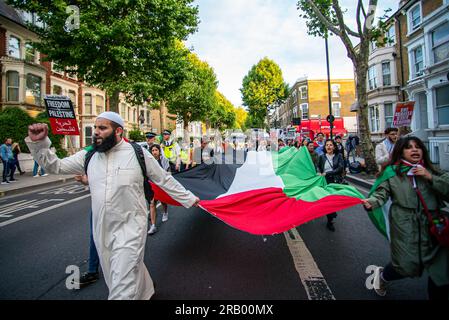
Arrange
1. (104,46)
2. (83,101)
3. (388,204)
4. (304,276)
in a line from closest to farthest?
1. (388,204)
2. (304,276)
3. (104,46)
4. (83,101)

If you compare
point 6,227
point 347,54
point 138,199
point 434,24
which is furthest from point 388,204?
point 434,24

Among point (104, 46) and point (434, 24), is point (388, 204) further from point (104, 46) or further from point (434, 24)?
point (434, 24)

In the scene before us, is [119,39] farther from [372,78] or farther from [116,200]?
[372,78]

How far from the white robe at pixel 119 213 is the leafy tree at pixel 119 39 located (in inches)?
518

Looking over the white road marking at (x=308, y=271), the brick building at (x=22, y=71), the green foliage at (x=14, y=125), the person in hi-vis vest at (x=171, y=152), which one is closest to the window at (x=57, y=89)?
the brick building at (x=22, y=71)

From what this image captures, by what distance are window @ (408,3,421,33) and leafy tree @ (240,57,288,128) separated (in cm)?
2791

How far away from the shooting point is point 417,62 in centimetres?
1870

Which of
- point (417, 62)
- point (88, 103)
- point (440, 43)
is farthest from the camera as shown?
point (88, 103)

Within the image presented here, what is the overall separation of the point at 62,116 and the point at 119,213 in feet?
19.8

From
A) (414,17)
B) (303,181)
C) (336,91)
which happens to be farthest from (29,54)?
(336,91)

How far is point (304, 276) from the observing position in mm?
3262
